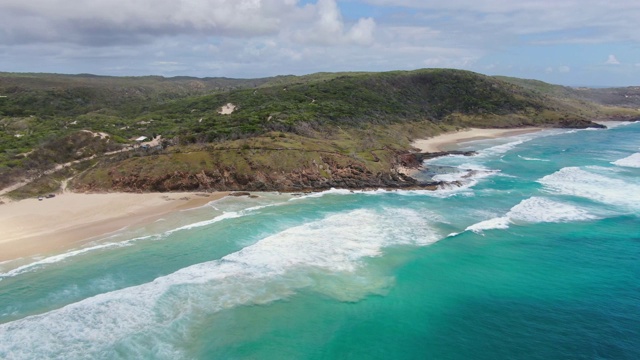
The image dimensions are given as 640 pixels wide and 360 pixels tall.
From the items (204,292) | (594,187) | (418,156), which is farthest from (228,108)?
(204,292)

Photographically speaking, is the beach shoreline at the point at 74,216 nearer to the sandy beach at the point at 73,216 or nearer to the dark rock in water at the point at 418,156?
the sandy beach at the point at 73,216

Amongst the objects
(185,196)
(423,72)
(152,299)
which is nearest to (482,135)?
(423,72)

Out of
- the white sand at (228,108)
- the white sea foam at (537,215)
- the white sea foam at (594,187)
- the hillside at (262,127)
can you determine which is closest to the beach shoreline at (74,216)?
the hillside at (262,127)

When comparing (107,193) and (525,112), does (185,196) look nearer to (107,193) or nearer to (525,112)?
(107,193)

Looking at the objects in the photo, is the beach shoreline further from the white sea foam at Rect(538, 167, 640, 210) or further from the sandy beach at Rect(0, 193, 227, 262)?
the white sea foam at Rect(538, 167, 640, 210)

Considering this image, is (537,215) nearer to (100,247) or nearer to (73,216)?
(100,247)
